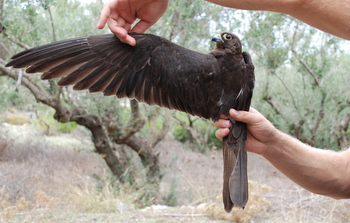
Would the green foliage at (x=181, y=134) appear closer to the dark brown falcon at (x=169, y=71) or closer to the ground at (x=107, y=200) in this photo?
the ground at (x=107, y=200)

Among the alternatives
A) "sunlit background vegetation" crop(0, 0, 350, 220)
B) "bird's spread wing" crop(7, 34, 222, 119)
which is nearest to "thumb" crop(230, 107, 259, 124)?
"bird's spread wing" crop(7, 34, 222, 119)

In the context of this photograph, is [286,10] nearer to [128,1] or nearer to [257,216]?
[128,1]

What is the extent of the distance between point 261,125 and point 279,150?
0.77ft

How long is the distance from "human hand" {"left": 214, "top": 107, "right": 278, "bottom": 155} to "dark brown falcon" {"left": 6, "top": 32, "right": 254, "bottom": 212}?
0.05 meters

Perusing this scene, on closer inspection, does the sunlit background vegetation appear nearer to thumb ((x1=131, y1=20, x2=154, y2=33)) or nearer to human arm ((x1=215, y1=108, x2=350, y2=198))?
thumb ((x1=131, y1=20, x2=154, y2=33))

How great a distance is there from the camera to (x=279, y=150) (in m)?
2.43

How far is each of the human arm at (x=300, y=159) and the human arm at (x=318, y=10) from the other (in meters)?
0.94

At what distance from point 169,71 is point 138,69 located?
23 centimetres

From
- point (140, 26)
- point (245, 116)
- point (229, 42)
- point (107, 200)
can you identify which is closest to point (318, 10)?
point (245, 116)

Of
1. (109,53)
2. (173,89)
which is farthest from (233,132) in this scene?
(109,53)

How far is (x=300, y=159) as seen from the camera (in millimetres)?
2414

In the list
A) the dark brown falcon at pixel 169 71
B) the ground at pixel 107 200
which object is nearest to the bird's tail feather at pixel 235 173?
the dark brown falcon at pixel 169 71

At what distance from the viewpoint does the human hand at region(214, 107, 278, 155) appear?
2346 millimetres

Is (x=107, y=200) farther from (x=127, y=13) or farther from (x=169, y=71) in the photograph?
(x=127, y=13)
